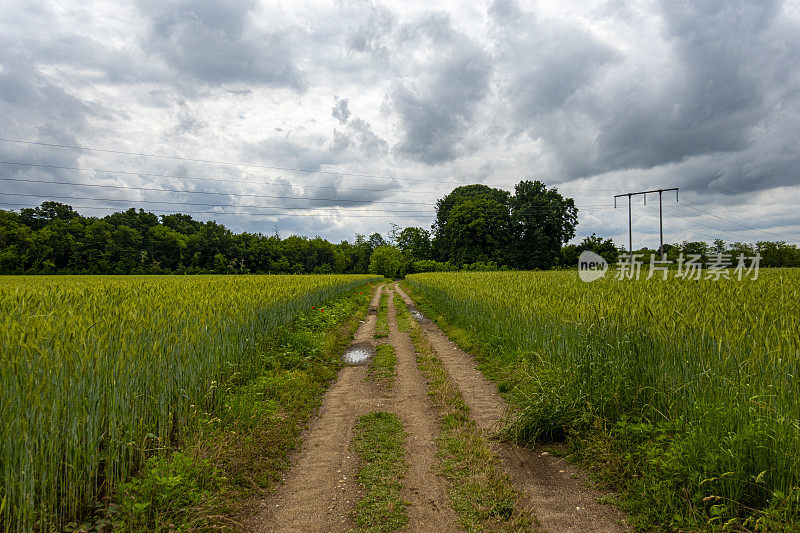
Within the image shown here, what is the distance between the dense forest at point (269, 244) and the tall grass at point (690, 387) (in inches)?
2298

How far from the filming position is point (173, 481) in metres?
3.11

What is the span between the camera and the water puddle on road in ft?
32.2

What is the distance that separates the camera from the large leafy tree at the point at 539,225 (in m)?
65.1

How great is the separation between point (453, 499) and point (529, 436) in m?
1.88

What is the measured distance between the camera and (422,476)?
13.8ft

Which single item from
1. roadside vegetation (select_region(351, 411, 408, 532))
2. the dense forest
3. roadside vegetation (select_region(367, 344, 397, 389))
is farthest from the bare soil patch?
the dense forest

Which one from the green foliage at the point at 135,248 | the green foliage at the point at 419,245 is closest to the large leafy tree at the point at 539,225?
the green foliage at the point at 419,245

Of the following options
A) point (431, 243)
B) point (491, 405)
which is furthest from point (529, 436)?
point (431, 243)

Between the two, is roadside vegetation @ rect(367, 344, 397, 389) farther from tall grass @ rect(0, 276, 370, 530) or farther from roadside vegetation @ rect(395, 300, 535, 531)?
tall grass @ rect(0, 276, 370, 530)

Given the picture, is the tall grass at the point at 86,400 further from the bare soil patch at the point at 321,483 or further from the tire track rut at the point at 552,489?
the tire track rut at the point at 552,489

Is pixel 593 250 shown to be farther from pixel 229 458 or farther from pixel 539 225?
pixel 229 458

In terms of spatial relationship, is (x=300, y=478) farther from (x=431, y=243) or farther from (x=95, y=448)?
(x=431, y=243)

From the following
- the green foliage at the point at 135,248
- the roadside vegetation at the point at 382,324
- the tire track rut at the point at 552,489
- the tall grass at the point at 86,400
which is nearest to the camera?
the tall grass at the point at 86,400

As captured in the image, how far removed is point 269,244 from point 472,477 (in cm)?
8898
